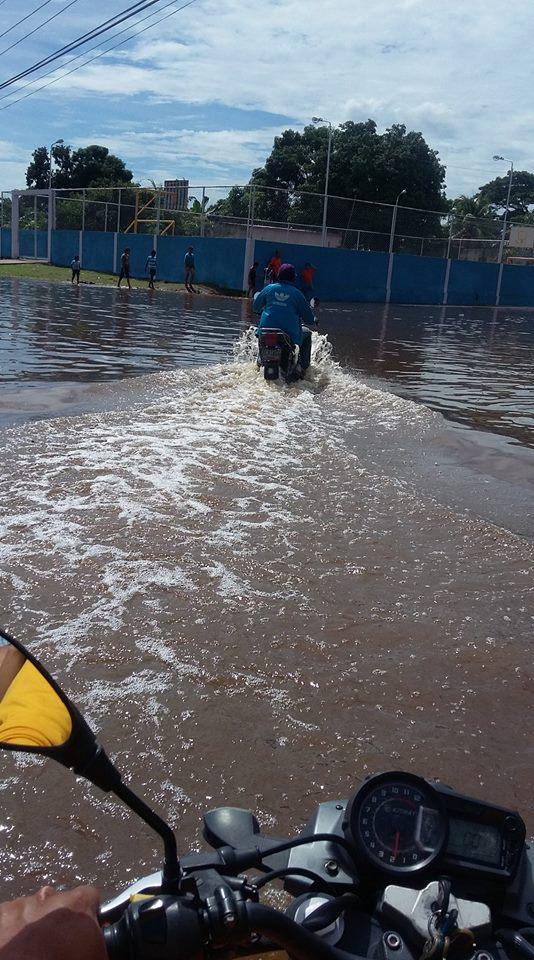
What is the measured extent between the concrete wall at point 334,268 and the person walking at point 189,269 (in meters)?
1.19

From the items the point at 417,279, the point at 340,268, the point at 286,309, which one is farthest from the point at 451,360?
the point at 417,279

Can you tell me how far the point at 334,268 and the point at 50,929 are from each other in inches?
1398

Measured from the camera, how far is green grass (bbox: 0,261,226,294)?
1414 inches

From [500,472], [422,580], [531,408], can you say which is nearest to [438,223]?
[531,408]

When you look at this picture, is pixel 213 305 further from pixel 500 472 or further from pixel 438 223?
pixel 500 472

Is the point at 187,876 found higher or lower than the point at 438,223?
lower

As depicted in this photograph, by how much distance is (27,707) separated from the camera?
115cm

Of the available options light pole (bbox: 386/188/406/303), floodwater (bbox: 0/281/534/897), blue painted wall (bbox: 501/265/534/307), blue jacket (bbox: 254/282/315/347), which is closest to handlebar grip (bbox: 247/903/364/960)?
floodwater (bbox: 0/281/534/897)

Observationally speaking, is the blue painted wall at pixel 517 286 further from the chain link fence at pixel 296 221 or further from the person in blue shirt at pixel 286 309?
the person in blue shirt at pixel 286 309

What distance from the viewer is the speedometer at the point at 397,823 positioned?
156 centimetres

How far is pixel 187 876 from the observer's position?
4.36ft

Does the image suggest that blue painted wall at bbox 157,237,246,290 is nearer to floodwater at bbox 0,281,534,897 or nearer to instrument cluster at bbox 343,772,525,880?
floodwater at bbox 0,281,534,897

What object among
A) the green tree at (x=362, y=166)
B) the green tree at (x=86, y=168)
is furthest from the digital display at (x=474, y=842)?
the green tree at (x=86, y=168)

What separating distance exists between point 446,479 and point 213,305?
22.1 meters
